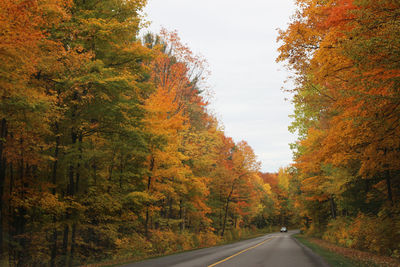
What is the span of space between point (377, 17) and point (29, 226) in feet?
48.0

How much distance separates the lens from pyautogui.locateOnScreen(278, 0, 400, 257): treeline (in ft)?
24.2

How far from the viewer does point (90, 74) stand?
11406mm

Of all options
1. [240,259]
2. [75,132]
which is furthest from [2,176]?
[240,259]

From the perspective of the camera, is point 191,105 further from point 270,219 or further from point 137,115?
point 270,219

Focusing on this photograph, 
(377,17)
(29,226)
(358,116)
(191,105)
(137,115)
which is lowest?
(29,226)

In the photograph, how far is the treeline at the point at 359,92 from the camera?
739 centimetres

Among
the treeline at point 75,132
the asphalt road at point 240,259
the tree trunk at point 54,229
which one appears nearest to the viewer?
the treeline at point 75,132

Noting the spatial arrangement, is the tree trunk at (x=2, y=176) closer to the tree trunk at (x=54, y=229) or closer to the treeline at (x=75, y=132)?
the treeline at (x=75, y=132)

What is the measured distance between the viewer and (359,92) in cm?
788

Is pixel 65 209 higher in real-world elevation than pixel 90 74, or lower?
lower

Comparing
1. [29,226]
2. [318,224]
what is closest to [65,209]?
[29,226]

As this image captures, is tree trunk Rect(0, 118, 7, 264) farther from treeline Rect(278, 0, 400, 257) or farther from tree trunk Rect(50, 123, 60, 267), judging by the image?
treeline Rect(278, 0, 400, 257)

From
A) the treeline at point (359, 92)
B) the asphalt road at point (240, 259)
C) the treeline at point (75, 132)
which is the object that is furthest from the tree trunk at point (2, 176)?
the treeline at point (359, 92)

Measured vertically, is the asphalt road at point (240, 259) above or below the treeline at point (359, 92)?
below
